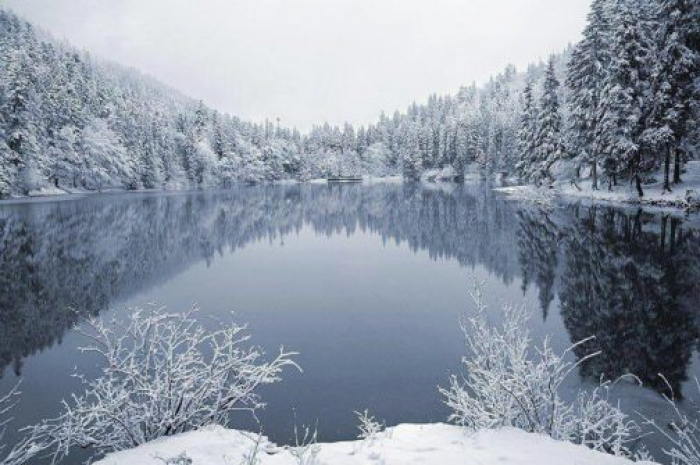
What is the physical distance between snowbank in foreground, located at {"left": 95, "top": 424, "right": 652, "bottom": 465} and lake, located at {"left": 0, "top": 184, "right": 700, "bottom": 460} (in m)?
1.40

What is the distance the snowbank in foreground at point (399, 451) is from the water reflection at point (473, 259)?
2.87 metres

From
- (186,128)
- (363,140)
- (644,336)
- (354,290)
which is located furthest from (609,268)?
(363,140)

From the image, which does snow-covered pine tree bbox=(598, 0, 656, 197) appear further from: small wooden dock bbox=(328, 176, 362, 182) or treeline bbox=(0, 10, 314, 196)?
small wooden dock bbox=(328, 176, 362, 182)

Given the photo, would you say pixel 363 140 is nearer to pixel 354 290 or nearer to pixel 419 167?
pixel 419 167

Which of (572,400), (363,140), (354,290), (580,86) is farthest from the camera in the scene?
(363,140)

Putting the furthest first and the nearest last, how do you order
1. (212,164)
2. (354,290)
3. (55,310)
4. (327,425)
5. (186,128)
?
(186,128) → (212,164) → (354,290) → (55,310) → (327,425)

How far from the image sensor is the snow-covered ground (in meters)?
32.3

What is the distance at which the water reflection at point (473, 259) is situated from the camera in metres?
11.5

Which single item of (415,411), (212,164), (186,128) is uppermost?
(186,128)

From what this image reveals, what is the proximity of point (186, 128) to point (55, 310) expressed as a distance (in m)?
102

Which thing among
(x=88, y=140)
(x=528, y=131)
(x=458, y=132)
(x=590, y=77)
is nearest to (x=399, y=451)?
Result: (x=590, y=77)

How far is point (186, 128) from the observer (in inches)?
4259

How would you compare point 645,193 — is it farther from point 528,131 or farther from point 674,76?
point 528,131

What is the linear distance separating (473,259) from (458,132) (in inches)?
4115
